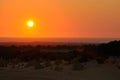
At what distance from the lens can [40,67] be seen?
34250 millimetres

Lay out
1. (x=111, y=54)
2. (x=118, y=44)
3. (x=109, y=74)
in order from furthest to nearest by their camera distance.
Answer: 1. (x=118, y=44)
2. (x=111, y=54)
3. (x=109, y=74)

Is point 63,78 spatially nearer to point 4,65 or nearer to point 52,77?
point 52,77

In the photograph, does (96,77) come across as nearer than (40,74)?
Yes

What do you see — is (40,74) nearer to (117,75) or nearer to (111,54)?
(117,75)

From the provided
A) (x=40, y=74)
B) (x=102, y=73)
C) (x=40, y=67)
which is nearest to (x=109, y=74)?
(x=102, y=73)

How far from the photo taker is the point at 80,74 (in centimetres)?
2806

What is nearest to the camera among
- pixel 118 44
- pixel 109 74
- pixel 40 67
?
pixel 109 74

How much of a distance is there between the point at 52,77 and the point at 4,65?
13.0 metres

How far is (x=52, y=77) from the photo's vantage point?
26859 millimetres

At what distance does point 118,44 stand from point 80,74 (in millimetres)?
28763

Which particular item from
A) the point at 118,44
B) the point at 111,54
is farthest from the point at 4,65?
the point at 118,44

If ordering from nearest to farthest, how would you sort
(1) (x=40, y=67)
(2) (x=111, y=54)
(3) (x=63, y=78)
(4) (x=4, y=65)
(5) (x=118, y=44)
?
1. (3) (x=63, y=78)
2. (1) (x=40, y=67)
3. (4) (x=4, y=65)
4. (2) (x=111, y=54)
5. (5) (x=118, y=44)

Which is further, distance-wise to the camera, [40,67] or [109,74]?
[40,67]

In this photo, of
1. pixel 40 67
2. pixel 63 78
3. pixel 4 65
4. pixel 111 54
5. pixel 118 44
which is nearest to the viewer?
pixel 63 78
